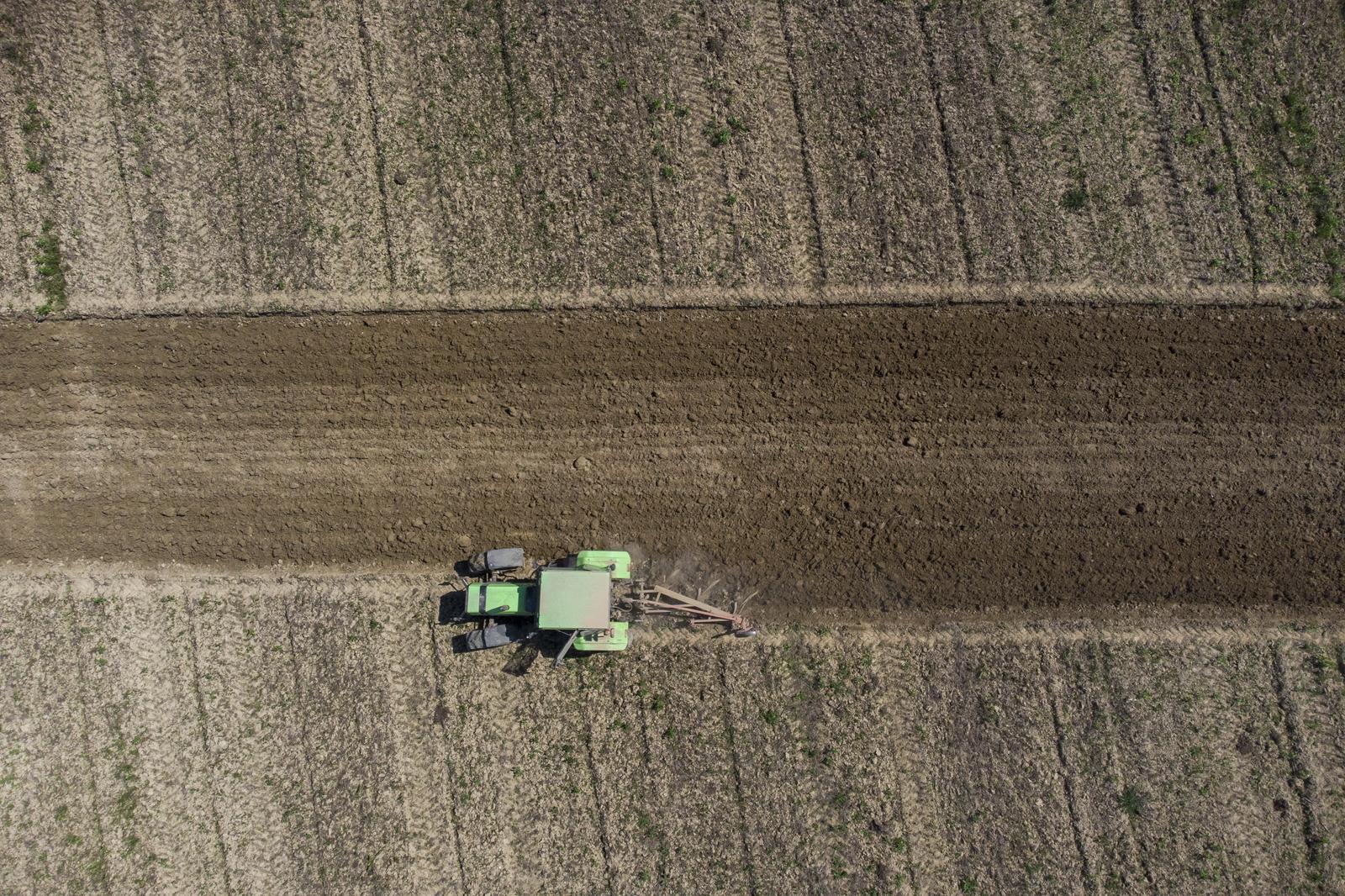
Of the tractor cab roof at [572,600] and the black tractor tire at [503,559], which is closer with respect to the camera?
the tractor cab roof at [572,600]

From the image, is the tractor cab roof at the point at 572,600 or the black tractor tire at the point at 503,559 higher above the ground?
the black tractor tire at the point at 503,559

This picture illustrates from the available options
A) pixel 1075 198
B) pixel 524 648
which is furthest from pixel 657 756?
pixel 1075 198

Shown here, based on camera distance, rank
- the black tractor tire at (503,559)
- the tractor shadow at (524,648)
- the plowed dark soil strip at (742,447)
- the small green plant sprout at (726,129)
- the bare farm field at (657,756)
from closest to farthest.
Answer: the bare farm field at (657,756) < the black tractor tire at (503,559) < the tractor shadow at (524,648) < the plowed dark soil strip at (742,447) < the small green plant sprout at (726,129)

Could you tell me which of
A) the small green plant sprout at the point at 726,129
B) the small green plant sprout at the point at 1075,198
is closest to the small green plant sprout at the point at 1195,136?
the small green plant sprout at the point at 1075,198

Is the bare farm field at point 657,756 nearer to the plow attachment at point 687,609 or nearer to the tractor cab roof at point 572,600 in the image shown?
the plow attachment at point 687,609

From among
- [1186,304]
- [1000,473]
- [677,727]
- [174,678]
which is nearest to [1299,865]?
[1000,473]

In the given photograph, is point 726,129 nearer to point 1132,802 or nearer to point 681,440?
point 681,440

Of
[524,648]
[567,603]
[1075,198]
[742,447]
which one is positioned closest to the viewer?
[567,603]
